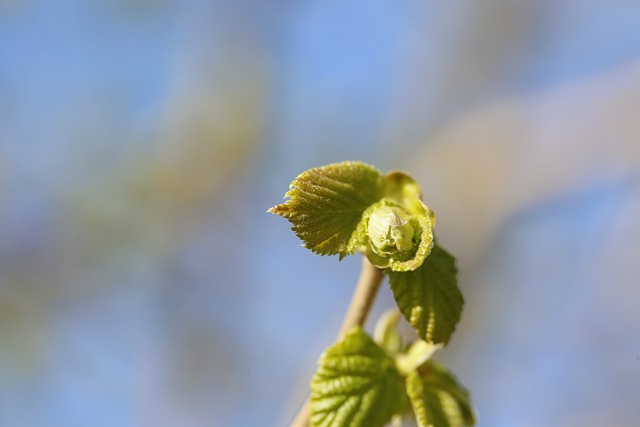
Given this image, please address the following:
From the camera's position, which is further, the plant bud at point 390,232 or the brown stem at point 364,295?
the brown stem at point 364,295

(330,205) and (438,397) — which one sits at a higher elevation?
(330,205)

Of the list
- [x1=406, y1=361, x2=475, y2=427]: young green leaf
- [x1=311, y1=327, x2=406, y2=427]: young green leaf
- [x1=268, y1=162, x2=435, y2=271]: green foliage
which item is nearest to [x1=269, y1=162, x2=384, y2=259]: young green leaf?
[x1=268, y1=162, x2=435, y2=271]: green foliage

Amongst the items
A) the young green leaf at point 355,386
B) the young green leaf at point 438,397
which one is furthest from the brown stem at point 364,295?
the young green leaf at point 438,397

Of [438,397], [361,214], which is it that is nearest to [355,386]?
[438,397]

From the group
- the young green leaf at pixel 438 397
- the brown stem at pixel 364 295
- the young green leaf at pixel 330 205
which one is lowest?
the young green leaf at pixel 438 397

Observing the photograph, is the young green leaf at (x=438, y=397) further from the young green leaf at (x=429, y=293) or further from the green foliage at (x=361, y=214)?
the green foliage at (x=361, y=214)

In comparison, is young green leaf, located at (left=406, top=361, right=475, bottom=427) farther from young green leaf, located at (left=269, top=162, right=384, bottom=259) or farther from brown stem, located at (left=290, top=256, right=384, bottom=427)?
young green leaf, located at (left=269, top=162, right=384, bottom=259)

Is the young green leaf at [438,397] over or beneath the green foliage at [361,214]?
beneath

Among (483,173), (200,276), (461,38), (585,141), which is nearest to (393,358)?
(585,141)

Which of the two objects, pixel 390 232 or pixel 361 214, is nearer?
pixel 390 232

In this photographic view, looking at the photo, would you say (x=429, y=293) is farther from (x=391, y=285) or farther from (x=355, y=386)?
(x=355, y=386)
